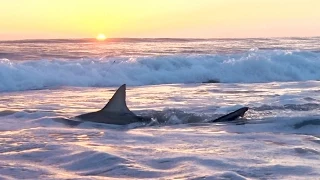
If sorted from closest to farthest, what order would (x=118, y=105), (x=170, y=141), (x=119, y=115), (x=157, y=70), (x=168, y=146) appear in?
(x=168, y=146) < (x=170, y=141) < (x=119, y=115) < (x=118, y=105) < (x=157, y=70)

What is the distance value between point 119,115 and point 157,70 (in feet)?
56.8

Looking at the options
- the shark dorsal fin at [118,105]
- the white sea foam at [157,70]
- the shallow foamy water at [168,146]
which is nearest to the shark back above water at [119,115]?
the shark dorsal fin at [118,105]

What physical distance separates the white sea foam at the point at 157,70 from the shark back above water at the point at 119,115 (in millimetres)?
10823

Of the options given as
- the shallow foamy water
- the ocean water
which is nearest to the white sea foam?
the ocean water

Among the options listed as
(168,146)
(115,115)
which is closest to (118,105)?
(115,115)

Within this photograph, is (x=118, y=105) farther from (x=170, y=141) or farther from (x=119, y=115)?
(x=170, y=141)

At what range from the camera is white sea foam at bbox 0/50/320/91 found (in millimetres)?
21906

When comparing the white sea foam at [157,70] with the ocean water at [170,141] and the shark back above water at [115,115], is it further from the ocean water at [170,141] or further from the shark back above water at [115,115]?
the shark back above water at [115,115]

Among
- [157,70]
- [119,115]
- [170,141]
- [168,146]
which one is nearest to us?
[168,146]

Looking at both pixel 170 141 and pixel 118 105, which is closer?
pixel 170 141

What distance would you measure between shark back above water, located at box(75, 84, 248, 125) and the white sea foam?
10.8 metres

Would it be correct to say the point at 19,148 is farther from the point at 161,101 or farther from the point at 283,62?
the point at 283,62

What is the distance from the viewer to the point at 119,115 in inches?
372

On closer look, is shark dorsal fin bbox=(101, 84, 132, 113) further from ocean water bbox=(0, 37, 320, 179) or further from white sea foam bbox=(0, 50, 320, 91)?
white sea foam bbox=(0, 50, 320, 91)
